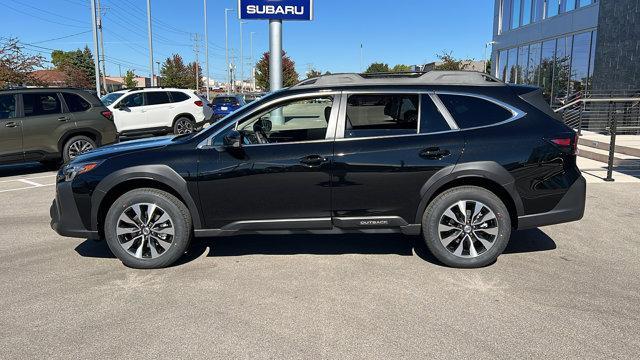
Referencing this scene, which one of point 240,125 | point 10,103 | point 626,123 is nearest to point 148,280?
point 240,125

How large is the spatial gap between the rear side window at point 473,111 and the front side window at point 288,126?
114cm

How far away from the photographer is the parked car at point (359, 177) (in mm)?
4328

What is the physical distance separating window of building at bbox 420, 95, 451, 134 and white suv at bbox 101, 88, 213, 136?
39.3ft

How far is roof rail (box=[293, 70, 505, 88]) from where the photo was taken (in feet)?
15.1

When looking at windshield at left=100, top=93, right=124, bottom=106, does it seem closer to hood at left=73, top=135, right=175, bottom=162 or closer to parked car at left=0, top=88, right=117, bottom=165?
parked car at left=0, top=88, right=117, bottom=165

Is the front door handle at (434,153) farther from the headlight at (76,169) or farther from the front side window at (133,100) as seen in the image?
the front side window at (133,100)

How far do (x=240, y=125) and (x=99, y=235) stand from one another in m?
1.70

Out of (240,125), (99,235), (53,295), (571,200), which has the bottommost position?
(53,295)

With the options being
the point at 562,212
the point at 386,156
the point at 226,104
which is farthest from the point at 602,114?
the point at 226,104

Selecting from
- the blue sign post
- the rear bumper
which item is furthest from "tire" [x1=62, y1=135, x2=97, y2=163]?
the rear bumper

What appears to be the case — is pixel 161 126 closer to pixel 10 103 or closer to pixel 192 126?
pixel 192 126

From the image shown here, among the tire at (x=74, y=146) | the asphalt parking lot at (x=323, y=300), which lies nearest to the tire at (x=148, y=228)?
the asphalt parking lot at (x=323, y=300)

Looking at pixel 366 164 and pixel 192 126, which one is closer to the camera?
pixel 366 164

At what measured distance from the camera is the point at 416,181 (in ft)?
14.2
